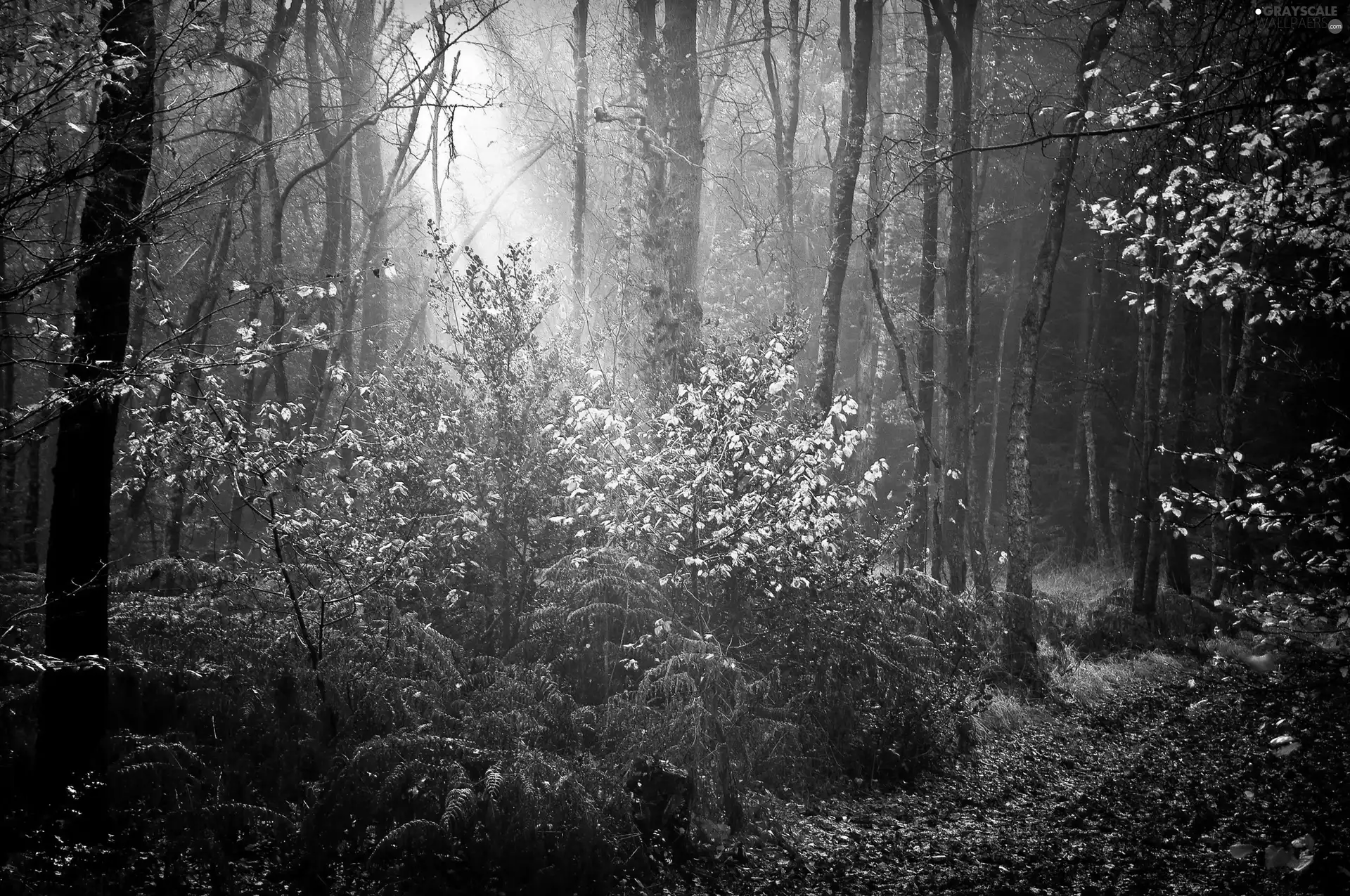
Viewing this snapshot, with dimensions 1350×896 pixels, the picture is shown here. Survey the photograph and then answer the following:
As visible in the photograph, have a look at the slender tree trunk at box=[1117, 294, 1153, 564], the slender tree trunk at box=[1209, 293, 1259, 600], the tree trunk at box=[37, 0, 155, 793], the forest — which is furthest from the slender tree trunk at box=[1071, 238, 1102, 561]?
the tree trunk at box=[37, 0, 155, 793]

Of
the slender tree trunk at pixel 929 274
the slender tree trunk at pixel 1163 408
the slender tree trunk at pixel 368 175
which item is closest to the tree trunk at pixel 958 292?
the slender tree trunk at pixel 929 274

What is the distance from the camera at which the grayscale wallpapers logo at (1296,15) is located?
15.2ft

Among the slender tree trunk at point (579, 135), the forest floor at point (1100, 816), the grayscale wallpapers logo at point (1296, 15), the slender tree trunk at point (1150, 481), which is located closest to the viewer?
the grayscale wallpapers logo at point (1296, 15)

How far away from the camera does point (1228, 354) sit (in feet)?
47.4

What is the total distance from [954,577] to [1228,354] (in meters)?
7.42

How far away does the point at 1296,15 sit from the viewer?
4.59 metres

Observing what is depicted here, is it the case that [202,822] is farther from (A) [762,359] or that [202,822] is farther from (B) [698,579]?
(A) [762,359]

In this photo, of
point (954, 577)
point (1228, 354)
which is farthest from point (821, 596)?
point (1228, 354)

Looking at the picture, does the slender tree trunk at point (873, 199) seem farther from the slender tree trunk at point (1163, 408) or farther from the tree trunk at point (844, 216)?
the slender tree trunk at point (1163, 408)

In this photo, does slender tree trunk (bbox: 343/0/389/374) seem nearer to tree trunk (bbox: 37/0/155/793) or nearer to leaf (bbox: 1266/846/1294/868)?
tree trunk (bbox: 37/0/155/793)

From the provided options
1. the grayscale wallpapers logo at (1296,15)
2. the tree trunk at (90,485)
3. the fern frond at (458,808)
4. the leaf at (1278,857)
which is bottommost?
the fern frond at (458,808)

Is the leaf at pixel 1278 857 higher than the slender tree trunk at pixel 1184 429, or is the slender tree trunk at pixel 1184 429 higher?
the slender tree trunk at pixel 1184 429

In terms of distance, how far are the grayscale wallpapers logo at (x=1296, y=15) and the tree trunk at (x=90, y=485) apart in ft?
20.7

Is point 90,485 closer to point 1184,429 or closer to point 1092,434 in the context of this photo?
point 1184,429
